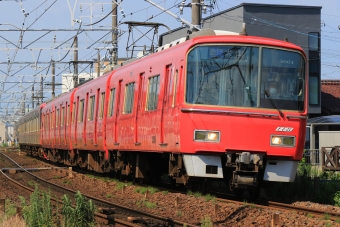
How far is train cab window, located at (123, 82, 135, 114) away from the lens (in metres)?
16.1

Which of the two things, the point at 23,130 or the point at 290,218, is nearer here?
the point at 290,218

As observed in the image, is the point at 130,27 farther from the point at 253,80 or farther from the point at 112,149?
the point at 253,80

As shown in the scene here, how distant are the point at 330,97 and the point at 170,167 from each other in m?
32.2

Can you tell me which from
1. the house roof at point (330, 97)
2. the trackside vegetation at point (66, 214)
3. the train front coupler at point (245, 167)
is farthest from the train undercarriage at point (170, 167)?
the house roof at point (330, 97)

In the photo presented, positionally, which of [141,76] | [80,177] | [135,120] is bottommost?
[80,177]

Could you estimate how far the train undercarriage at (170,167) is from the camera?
12.0 metres

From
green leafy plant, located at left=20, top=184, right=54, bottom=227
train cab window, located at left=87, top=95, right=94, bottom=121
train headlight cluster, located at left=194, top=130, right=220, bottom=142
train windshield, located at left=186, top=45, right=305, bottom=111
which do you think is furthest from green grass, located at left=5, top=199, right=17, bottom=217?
train cab window, located at left=87, top=95, right=94, bottom=121

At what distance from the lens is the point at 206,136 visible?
39.3ft

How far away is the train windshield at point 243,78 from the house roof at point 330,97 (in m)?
30.4

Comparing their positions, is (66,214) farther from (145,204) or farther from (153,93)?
(153,93)

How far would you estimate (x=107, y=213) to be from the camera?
11.5 metres

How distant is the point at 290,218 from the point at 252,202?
8.88 feet

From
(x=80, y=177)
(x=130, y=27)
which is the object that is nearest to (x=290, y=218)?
(x=80, y=177)

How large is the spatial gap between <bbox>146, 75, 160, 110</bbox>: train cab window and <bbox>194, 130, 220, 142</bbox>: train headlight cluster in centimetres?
226
